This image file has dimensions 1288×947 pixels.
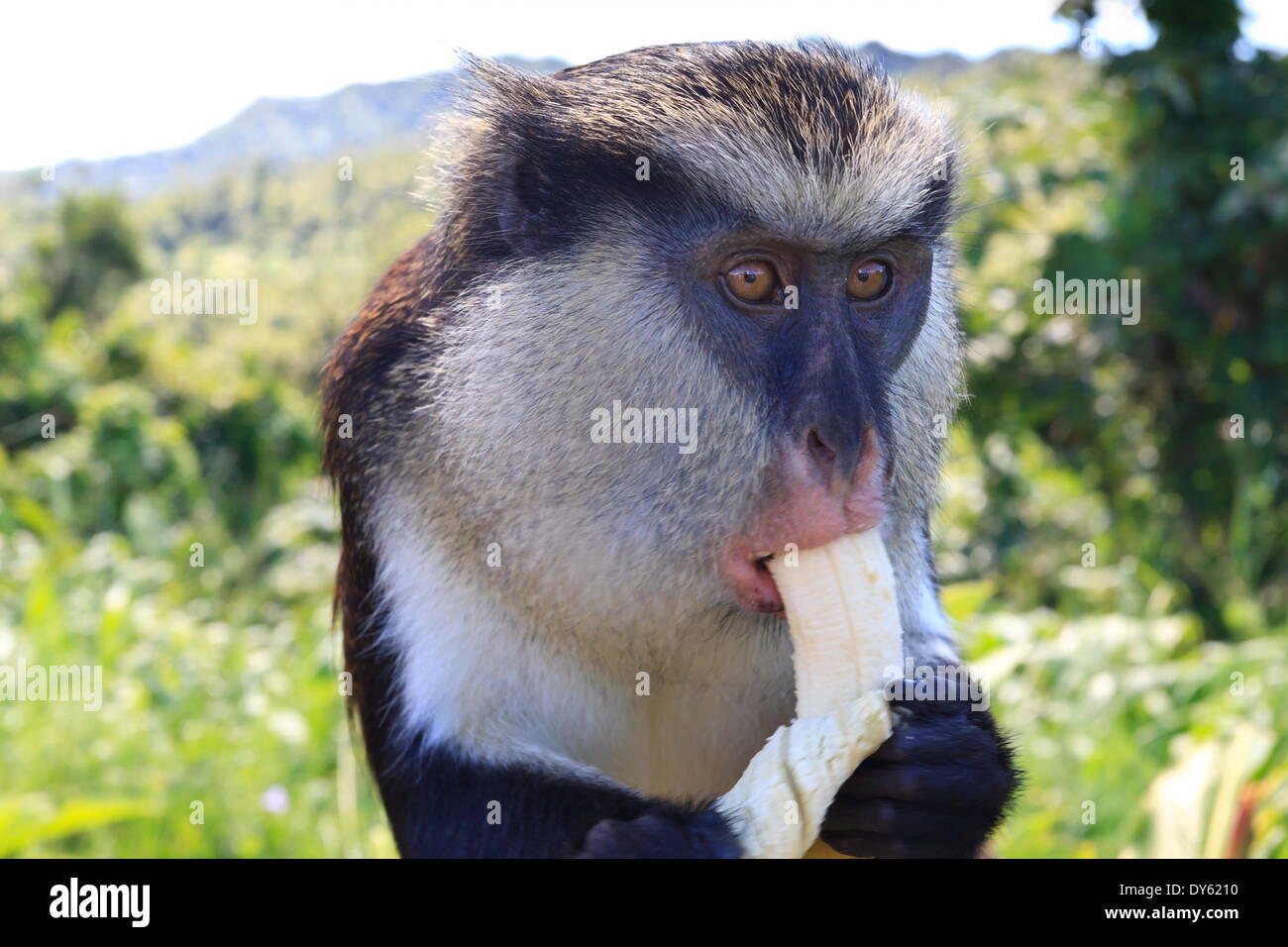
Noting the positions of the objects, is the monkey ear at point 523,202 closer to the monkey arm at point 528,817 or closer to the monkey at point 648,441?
the monkey at point 648,441

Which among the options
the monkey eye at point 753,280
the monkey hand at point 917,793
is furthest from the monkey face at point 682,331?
the monkey hand at point 917,793

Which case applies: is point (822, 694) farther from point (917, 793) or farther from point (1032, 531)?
point (1032, 531)

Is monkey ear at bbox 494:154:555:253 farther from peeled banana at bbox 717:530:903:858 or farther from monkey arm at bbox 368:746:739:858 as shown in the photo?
monkey arm at bbox 368:746:739:858

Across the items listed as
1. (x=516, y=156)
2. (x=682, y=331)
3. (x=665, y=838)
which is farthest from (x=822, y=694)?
(x=516, y=156)

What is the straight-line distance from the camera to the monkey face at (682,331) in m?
2.23

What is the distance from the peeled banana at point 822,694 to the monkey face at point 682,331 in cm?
7

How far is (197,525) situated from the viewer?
25.4ft

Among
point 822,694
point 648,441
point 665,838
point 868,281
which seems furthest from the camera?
point 868,281

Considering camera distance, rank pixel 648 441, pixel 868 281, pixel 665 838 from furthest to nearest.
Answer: pixel 868 281
pixel 648 441
pixel 665 838

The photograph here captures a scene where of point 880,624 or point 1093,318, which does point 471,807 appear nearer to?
point 880,624

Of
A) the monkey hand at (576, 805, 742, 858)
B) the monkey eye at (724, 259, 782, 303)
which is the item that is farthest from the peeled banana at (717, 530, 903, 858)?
the monkey eye at (724, 259, 782, 303)

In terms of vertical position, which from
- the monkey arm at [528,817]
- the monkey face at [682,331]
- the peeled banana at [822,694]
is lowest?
the monkey arm at [528,817]

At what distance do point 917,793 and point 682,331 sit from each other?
953 mm

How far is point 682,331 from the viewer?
7.63ft
